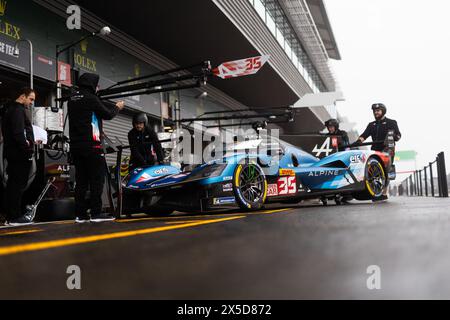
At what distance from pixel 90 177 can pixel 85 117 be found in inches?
28.0

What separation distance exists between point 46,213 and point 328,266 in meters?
5.92

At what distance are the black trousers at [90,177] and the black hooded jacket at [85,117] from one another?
0.32ft

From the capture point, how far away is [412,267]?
5.83 ft

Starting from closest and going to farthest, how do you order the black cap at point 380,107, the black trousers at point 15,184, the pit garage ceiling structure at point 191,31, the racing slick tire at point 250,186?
the black trousers at point 15,184 < the racing slick tire at point 250,186 < the black cap at point 380,107 < the pit garage ceiling structure at point 191,31

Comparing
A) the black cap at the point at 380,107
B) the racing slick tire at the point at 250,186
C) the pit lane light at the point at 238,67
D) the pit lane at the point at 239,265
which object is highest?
the pit lane light at the point at 238,67

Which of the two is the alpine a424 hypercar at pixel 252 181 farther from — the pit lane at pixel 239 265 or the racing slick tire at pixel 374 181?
the pit lane at pixel 239 265

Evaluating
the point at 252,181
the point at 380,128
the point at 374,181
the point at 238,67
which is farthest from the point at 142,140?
the point at 380,128

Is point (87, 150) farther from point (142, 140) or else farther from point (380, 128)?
point (380, 128)

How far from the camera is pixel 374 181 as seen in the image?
7.81 m

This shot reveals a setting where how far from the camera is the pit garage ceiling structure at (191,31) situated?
10430 mm

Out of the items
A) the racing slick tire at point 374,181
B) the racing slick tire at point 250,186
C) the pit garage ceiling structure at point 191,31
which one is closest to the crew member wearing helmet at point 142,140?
the racing slick tire at point 250,186

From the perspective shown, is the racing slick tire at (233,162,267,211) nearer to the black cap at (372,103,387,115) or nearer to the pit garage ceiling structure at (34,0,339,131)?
the black cap at (372,103,387,115)

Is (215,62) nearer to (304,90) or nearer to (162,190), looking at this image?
(304,90)

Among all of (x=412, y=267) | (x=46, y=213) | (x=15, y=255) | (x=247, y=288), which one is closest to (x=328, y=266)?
(x=412, y=267)
